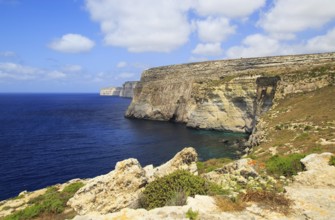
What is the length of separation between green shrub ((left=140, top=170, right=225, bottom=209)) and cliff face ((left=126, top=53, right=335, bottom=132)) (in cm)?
6212

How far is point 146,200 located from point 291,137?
34322 millimetres

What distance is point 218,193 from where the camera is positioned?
13.8 metres

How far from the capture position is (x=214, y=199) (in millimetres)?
12266

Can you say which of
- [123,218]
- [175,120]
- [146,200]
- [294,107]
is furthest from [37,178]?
[175,120]

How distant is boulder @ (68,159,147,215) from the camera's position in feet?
58.0

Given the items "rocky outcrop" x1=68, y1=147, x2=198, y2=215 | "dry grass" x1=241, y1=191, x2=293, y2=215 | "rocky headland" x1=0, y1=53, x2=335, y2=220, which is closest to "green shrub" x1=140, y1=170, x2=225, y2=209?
"rocky headland" x1=0, y1=53, x2=335, y2=220

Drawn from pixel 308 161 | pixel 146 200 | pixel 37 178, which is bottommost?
pixel 37 178

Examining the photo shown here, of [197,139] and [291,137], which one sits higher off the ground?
[291,137]

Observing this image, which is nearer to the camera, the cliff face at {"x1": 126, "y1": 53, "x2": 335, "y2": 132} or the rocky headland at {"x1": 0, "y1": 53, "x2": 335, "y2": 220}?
the rocky headland at {"x1": 0, "y1": 53, "x2": 335, "y2": 220}

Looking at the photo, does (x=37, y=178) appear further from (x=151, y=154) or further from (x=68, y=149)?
(x=151, y=154)

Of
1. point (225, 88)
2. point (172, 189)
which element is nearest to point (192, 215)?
point (172, 189)

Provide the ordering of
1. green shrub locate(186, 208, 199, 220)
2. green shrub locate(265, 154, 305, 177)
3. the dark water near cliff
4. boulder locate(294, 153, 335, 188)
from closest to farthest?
green shrub locate(186, 208, 199, 220) → boulder locate(294, 153, 335, 188) → green shrub locate(265, 154, 305, 177) → the dark water near cliff

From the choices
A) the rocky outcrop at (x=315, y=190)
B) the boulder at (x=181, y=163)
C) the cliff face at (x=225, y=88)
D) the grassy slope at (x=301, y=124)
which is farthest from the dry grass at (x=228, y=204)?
the cliff face at (x=225, y=88)

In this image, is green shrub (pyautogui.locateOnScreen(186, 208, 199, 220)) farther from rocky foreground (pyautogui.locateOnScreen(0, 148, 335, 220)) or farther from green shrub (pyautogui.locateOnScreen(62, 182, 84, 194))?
green shrub (pyautogui.locateOnScreen(62, 182, 84, 194))
